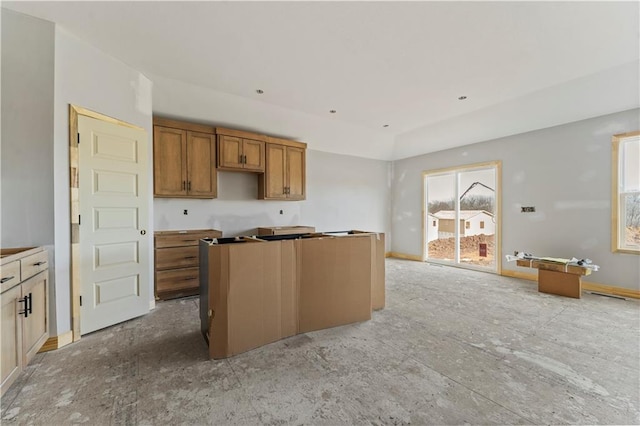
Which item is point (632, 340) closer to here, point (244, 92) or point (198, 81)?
point (244, 92)

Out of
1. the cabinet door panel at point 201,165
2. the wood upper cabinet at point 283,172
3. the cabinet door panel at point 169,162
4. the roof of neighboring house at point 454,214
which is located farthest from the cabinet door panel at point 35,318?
the roof of neighboring house at point 454,214

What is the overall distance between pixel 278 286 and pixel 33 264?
1.95 metres

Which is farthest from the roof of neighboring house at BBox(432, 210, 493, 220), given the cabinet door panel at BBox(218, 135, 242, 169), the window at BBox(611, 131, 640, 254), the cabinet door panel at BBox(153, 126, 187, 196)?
the cabinet door panel at BBox(153, 126, 187, 196)

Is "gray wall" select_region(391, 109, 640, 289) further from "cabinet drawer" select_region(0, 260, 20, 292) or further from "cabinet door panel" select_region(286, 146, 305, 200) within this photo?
"cabinet drawer" select_region(0, 260, 20, 292)

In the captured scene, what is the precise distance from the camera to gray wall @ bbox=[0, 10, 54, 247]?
219 cm

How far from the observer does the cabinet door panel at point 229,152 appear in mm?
4250

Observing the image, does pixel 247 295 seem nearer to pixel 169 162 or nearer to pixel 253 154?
pixel 169 162

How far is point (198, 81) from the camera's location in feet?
11.2

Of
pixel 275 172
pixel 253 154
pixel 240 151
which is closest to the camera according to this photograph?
pixel 240 151

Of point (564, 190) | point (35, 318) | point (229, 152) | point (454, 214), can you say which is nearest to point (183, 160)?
point (229, 152)

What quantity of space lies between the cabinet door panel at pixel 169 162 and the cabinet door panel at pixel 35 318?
5.82 ft

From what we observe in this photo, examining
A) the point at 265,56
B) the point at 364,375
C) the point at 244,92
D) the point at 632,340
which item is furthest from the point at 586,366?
the point at 244,92

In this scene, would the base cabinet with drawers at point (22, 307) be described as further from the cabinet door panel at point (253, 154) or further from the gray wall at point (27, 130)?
the cabinet door panel at point (253, 154)

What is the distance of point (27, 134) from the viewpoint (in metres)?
2.25
